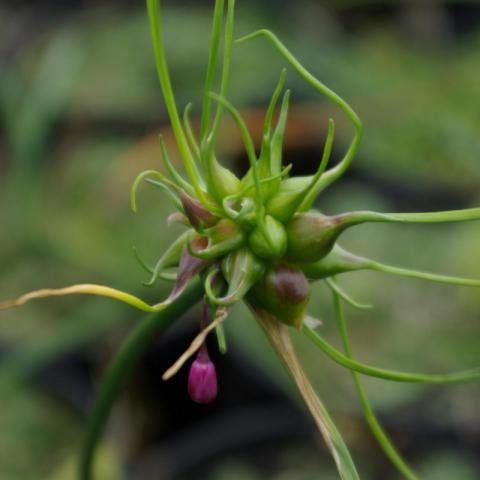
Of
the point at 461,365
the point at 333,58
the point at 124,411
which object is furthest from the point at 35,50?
the point at 461,365

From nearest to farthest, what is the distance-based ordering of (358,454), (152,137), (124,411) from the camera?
(358,454), (124,411), (152,137)

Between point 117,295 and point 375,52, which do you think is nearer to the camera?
point 117,295

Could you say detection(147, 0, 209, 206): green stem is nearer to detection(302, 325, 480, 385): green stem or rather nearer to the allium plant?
the allium plant

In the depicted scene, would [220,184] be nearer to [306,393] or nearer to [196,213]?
[196,213]

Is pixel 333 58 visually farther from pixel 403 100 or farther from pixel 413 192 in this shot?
pixel 413 192

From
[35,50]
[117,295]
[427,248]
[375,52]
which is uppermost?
[117,295]

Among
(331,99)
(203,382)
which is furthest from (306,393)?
(331,99)

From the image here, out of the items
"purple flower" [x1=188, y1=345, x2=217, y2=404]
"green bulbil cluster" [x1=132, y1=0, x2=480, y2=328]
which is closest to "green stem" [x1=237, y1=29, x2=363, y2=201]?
"green bulbil cluster" [x1=132, y1=0, x2=480, y2=328]

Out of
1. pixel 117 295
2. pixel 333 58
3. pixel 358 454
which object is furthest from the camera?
pixel 333 58
